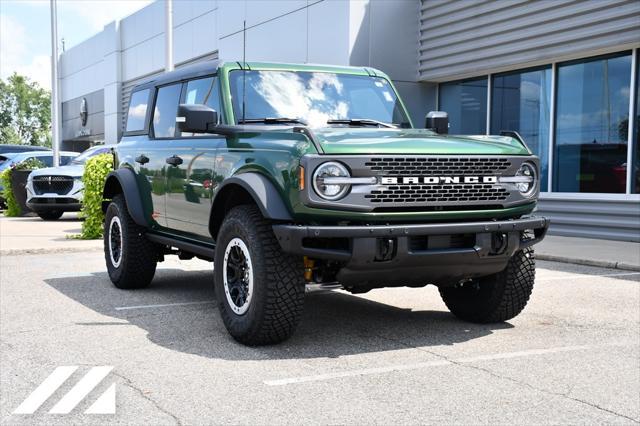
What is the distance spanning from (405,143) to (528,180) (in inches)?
41.8

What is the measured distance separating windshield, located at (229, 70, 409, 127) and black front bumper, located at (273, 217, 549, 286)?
1468mm

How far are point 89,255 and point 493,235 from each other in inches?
291

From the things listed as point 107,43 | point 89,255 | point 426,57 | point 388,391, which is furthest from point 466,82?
point 107,43

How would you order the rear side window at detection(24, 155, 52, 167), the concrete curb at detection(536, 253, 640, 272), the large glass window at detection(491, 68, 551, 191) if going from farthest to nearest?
the rear side window at detection(24, 155, 52, 167), the large glass window at detection(491, 68, 551, 191), the concrete curb at detection(536, 253, 640, 272)

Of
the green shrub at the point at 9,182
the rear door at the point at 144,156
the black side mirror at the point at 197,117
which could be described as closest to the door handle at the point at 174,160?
the rear door at the point at 144,156

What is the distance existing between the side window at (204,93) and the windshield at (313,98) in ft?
0.57

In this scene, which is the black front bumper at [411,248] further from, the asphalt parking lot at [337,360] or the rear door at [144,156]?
the rear door at [144,156]

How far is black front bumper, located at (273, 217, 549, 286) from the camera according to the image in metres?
4.88

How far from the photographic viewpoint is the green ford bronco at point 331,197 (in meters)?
4.98

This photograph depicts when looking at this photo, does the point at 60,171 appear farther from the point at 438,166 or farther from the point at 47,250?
the point at 438,166

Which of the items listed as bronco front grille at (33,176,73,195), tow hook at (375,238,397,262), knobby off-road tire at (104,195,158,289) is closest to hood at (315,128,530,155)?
tow hook at (375,238,397,262)

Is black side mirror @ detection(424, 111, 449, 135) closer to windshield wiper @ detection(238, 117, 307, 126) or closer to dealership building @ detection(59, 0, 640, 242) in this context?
windshield wiper @ detection(238, 117, 307, 126)

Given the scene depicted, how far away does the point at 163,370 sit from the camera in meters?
4.81

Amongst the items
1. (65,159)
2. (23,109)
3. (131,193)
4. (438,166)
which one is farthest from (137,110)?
(23,109)
